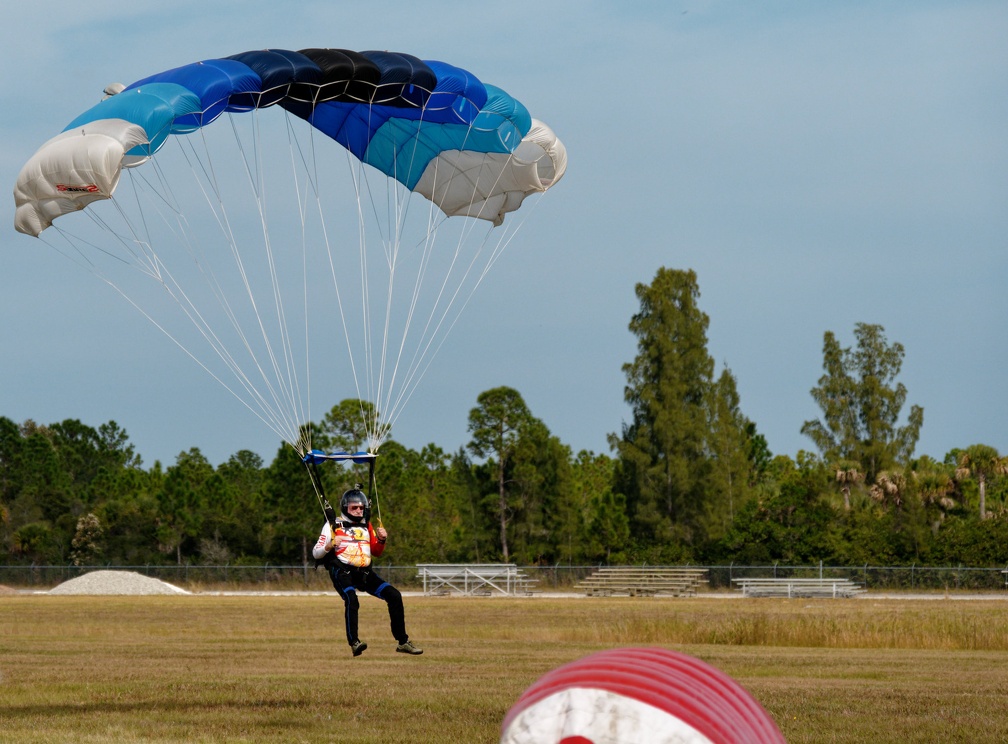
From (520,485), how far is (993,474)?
23785 millimetres

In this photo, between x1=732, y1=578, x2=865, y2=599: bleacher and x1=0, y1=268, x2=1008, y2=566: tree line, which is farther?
x1=0, y1=268, x2=1008, y2=566: tree line

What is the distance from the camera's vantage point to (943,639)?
24.1 meters

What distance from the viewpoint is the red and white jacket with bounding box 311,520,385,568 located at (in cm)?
1323

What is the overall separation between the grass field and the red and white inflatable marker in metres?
7.88

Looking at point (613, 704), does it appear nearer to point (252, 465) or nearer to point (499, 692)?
point (499, 692)

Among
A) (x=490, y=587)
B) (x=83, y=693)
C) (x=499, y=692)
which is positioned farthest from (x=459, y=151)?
(x=490, y=587)

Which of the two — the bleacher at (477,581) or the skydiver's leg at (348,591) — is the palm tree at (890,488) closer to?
the bleacher at (477,581)

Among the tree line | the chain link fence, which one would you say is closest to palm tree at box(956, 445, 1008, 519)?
the tree line

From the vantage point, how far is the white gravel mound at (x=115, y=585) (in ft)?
194

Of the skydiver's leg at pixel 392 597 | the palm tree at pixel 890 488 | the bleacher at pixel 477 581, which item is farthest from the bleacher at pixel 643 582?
the skydiver's leg at pixel 392 597

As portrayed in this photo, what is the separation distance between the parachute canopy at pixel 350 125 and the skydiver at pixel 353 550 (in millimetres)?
A: 4189

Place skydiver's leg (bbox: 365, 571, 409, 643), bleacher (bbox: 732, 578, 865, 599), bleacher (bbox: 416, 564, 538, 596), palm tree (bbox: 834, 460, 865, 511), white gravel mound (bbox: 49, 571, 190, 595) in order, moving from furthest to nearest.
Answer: palm tree (bbox: 834, 460, 865, 511), white gravel mound (bbox: 49, 571, 190, 595), bleacher (bbox: 416, 564, 538, 596), bleacher (bbox: 732, 578, 865, 599), skydiver's leg (bbox: 365, 571, 409, 643)

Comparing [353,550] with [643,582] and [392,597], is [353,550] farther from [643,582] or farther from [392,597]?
[643,582]

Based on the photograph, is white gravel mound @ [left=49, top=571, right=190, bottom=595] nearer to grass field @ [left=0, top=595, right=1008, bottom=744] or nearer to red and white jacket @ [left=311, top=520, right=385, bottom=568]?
grass field @ [left=0, top=595, right=1008, bottom=744]
